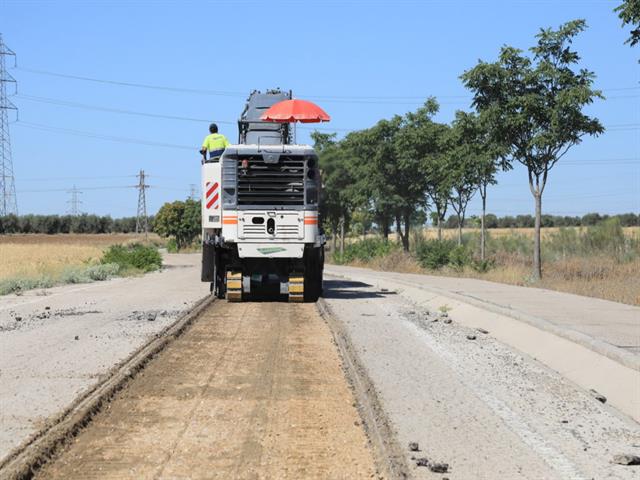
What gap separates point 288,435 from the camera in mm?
7438

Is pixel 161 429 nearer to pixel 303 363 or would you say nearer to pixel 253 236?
pixel 303 363

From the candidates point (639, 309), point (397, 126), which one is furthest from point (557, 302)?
point (397, 126)

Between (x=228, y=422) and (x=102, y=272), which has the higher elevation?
(x=102, y=272)

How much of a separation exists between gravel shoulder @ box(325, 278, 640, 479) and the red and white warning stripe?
6909 millimetres

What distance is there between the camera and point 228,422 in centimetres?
788

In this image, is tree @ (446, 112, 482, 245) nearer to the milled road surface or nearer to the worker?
the worker

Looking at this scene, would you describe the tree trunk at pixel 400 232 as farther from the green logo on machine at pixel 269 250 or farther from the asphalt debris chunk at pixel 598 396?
the asphalt debris chunk at pixel 598 396

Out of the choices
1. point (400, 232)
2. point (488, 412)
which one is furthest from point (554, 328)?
point (400, 232)

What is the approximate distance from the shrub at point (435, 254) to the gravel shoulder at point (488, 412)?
21751 mm

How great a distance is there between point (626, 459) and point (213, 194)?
1471 cm

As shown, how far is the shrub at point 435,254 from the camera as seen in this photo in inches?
1431

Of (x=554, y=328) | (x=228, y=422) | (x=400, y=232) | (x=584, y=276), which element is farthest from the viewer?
(x=400, y=232)

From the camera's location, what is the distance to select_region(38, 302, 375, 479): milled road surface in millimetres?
6461

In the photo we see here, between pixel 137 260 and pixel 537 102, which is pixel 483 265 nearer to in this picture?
pixel 537 102
